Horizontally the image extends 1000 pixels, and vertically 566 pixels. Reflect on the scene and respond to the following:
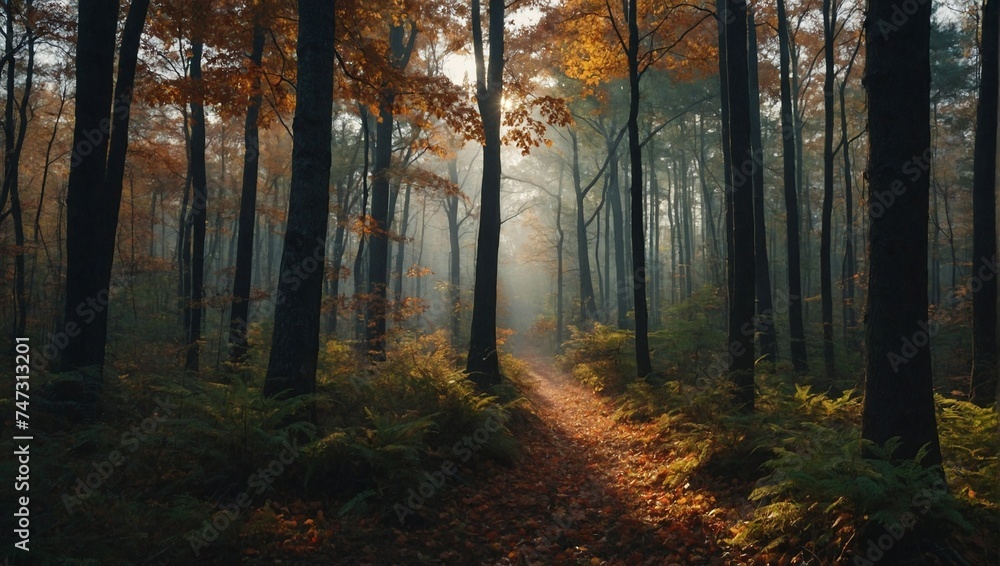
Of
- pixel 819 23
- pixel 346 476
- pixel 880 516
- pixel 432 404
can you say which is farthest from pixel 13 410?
pixel 819 23

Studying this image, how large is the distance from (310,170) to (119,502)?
402 centimetres

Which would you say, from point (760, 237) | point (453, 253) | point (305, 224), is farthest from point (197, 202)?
point (453, 253)

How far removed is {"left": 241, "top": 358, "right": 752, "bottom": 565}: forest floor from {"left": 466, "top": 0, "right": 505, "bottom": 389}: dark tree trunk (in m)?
3.30

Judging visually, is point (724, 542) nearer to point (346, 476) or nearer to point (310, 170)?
point (346, 476)

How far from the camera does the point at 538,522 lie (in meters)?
5.72

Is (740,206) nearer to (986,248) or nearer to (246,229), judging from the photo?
(986,248)

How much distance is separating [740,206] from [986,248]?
5526mm

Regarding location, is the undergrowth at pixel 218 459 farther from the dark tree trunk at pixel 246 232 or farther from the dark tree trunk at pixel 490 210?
the dark tree trunk at pixel 246 232

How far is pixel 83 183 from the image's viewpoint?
7207 mm

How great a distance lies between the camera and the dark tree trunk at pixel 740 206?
29.2 feet

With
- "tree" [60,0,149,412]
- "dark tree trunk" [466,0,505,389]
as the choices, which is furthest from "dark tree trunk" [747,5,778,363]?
"tree" [60,0,149,412]

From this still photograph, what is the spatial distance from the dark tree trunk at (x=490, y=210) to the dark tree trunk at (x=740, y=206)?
4.58 meters

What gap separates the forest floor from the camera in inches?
181

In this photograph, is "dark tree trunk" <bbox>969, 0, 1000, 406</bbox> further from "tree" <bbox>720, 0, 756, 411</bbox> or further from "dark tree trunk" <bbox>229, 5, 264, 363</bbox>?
"dark tree trunk" <bbox>229, 5, 264, 363</bbox>
